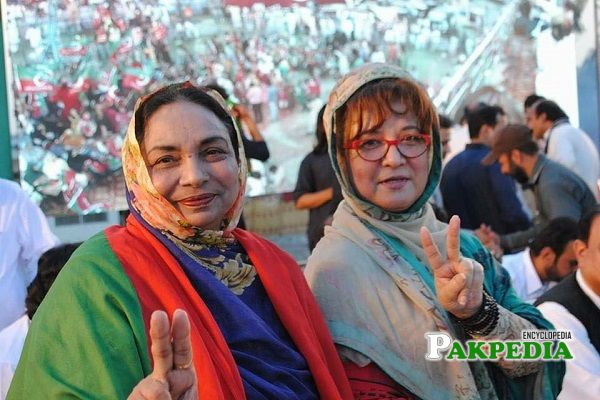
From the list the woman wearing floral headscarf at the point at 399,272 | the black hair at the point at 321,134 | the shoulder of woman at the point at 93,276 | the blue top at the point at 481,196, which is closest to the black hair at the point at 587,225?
the woman wearing floral headscarf at the point at 399,272

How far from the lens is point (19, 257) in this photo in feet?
16.3

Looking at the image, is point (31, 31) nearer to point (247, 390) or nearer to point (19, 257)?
point (19, 257)

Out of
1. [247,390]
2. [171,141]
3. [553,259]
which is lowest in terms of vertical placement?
[553,259]

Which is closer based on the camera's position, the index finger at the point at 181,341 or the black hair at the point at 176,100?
the index finger at the point at 181,341

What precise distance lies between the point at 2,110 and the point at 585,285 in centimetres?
471

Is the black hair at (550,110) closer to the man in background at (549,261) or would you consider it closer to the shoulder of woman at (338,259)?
the man in background at (549,261)

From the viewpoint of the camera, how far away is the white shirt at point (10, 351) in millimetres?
3682

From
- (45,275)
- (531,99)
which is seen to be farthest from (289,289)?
(531,99)

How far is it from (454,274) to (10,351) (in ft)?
5.86

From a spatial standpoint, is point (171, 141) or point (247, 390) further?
point (171, 141)

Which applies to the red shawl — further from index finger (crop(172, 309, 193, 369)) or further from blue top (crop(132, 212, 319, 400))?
index finger (crop(172, 309, 193, 369))

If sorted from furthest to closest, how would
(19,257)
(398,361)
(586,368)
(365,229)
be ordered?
(19,257) → (586,368) → (365,229) → (398,361)

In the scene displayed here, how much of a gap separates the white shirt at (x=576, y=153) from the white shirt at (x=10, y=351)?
4887mm

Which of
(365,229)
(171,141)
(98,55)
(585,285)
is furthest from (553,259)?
(98,55)
